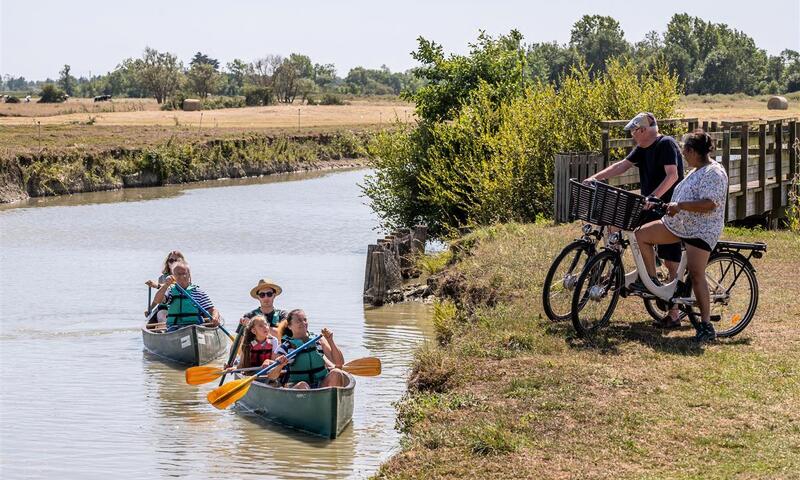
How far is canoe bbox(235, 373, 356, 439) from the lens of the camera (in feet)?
38.7

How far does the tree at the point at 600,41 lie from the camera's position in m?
145

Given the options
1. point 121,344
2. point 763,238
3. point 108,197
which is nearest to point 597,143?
point 763,238

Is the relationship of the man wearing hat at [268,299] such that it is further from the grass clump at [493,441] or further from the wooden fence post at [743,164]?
the wooden fence post at [743,164]

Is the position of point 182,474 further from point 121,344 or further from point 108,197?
point 108,197

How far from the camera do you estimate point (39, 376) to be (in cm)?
1609

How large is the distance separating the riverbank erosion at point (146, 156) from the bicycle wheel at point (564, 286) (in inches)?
1158

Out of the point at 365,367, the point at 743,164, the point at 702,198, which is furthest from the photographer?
the point at 743,164

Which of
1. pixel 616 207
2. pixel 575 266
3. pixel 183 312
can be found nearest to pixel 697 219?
pixel 616 207

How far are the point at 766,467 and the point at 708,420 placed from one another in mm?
1170

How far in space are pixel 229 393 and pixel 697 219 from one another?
5354mm

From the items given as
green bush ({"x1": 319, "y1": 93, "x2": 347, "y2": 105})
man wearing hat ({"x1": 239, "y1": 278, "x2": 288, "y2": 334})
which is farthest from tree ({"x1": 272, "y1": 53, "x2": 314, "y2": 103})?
man wearing hat ({"x1": 239, "y1": 278, "x2": 288, "y2": 334})

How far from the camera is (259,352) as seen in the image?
537 inches

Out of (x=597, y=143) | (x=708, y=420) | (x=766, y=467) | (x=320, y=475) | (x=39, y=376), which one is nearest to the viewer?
(x=766, y=467)

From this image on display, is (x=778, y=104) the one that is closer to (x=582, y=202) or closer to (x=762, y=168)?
(x=762, y=168)
